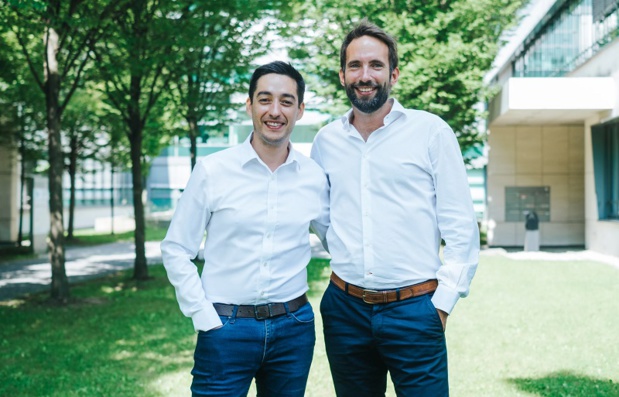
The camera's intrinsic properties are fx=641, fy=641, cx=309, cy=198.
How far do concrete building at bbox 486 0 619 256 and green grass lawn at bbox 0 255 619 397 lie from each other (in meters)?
7.92

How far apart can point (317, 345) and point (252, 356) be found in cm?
519

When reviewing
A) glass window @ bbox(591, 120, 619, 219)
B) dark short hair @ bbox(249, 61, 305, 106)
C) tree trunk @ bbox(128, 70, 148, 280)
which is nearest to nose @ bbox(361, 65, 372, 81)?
dark short hair @ bbox(249, 61, 305, 106)

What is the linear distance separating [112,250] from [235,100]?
26.9 ft

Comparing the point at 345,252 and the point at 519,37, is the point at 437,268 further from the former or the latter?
the point at 519,37

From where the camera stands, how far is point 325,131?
3.59 meters

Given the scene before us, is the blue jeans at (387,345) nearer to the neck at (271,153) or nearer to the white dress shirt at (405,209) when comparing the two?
the white dress shirt at (405,209)

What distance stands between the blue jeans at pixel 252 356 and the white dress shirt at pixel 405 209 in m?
0.44

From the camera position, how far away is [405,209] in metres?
3.25

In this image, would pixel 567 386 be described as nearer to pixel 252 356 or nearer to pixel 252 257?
pixel 252 356

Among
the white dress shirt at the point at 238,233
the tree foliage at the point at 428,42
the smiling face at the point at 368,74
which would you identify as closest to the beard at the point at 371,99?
the smiling face at the point at 368,74

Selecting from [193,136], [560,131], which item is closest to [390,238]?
[193,136]

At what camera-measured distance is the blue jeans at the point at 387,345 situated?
3145 mm

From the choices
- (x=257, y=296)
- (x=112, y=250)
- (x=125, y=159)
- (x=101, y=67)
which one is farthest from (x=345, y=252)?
(x=125, y=159)

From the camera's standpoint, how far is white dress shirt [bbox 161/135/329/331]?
311cm
